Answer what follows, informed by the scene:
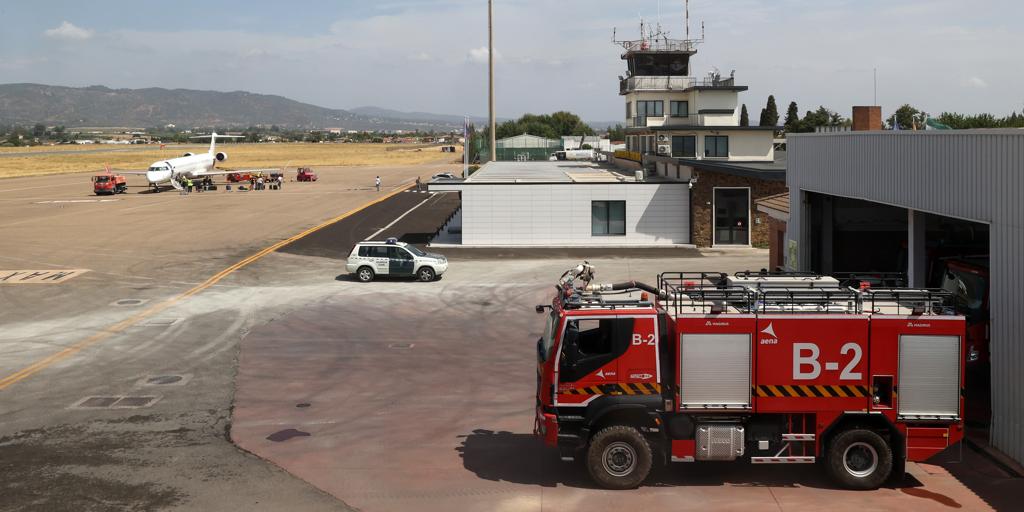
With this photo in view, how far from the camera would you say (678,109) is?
72.4 m

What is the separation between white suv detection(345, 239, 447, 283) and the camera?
39.8 m

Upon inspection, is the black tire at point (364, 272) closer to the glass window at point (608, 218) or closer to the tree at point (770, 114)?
the glass window at point (608, 218)

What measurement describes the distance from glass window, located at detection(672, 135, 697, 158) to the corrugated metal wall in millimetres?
40161

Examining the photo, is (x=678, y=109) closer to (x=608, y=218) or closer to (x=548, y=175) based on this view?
(x=548, y=175)

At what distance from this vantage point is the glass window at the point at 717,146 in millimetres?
61562

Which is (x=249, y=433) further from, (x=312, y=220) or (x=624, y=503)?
(x=312, y=220)

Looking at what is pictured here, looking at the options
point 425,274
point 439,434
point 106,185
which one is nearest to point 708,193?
point 425,274

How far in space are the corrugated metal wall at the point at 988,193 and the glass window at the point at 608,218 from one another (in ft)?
97.7

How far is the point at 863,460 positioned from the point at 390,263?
26988 mm

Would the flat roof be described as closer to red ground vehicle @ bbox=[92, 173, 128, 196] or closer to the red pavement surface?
the red pavement surface

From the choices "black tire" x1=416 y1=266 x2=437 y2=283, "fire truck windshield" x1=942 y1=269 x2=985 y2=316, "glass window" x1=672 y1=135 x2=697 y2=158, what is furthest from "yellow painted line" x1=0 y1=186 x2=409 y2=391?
"glass window" x1=672 y1=135 x2=697 y2=158

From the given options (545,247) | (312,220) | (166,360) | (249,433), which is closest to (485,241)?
(545,247)

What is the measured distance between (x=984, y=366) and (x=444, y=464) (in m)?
11.3

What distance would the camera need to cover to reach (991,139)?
16953mm
